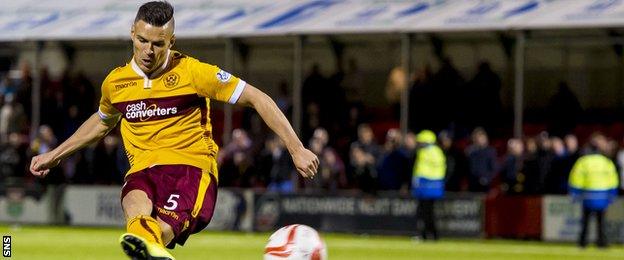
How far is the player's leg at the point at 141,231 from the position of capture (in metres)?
8.19

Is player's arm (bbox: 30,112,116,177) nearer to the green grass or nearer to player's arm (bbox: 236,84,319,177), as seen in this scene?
player's arm (bbox: 236,84,319,177)

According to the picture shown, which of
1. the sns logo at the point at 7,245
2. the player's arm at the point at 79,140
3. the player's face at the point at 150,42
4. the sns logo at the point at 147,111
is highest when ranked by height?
the player's face at the point at 150,42

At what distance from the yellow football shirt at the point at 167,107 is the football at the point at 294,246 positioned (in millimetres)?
729

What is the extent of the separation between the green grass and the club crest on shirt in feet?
31.5

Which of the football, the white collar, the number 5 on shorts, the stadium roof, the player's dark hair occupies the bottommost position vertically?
the football

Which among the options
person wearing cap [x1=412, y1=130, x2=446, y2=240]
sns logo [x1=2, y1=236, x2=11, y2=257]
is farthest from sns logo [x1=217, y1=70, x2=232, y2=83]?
person wearing cap [x1=412, y1=130, x2=446, y2=240]

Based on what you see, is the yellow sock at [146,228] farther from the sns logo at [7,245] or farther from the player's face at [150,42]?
the sns logo at [7,245]

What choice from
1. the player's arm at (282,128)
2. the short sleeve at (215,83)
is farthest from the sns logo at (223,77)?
the player's arm at (282,128)

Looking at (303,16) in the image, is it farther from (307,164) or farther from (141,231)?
(307,164)

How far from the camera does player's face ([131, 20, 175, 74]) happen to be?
8766 millimetres

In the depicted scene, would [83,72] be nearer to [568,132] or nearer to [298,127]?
[298,127]

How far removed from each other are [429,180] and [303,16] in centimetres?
588

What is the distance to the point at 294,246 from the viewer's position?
31.6 ft

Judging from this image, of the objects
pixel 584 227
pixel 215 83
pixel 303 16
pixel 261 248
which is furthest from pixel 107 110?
pixel 303 16
